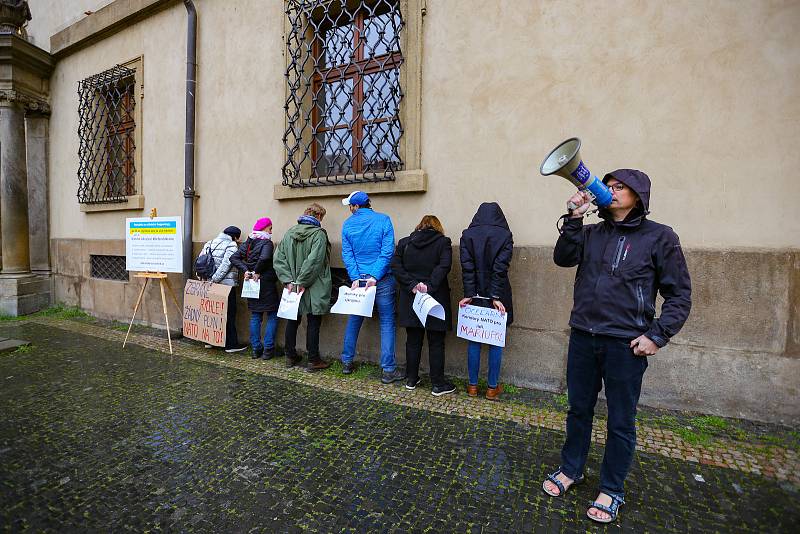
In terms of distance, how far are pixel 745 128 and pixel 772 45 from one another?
63 cm

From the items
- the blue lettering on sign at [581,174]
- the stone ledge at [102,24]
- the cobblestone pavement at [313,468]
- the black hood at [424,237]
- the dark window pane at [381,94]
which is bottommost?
the cobblestone pavement at [313,468]

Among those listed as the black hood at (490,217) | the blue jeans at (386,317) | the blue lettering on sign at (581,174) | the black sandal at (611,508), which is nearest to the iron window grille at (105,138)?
the blue jeans at (386,317)

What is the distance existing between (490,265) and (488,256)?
3.3 inches

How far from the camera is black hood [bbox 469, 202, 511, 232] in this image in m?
3.81

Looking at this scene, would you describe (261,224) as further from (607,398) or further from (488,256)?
(607,398)

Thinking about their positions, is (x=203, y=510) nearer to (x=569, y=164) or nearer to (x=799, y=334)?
(x=569, y=164)

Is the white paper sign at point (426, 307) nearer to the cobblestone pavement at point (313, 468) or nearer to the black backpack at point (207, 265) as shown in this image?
the cobblestone pavement at point (313, 468)

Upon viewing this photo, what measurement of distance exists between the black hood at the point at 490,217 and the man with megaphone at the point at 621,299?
1.41m

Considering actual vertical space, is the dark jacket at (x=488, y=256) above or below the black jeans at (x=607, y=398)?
above

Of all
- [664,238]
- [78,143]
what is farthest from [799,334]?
[78,143]

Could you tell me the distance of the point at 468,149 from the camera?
172 inches

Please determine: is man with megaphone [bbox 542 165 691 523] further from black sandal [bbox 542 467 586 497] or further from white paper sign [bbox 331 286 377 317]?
white paper sign [bbox 331 286 377 317]

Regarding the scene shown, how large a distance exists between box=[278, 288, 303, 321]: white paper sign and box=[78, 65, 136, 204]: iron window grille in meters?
4.58

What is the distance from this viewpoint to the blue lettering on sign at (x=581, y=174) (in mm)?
2109
